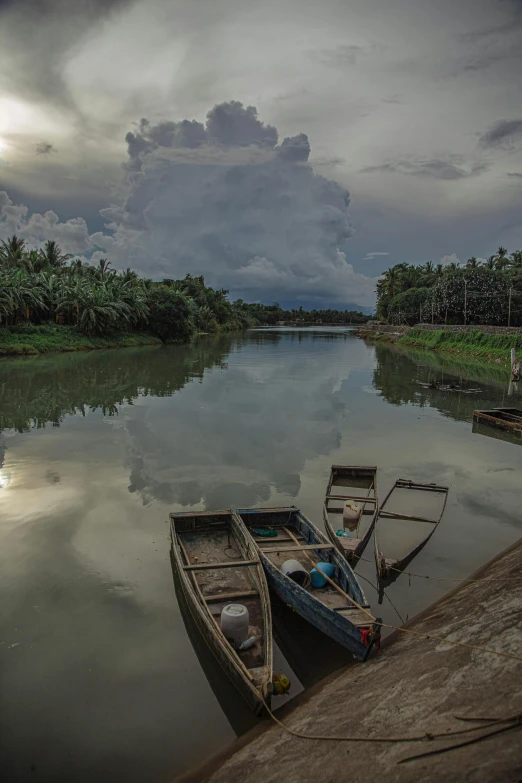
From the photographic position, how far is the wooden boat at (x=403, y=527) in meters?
9.05

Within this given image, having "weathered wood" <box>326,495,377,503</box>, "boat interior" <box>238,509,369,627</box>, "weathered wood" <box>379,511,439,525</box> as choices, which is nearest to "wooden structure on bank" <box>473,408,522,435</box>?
"weathered wood" <box>379,511,439,525</box>

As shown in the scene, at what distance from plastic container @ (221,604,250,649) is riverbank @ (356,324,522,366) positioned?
4665 centimetres

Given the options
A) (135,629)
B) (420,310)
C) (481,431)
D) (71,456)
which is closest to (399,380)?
(481,431)

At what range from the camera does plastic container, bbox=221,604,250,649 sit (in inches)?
257

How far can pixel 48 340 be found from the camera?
49.2m

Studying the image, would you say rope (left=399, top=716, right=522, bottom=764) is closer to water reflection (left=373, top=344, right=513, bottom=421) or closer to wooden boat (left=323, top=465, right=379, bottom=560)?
wooden boat (left=323, top=465, right=379, bottom=560)

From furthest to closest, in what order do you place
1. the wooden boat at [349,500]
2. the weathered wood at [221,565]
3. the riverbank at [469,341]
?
1. the riverbank at [469,341]
2. the wooden boat at [349,500]
3. the weathered wood at [221,565]

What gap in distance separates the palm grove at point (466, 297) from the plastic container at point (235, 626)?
50.8m

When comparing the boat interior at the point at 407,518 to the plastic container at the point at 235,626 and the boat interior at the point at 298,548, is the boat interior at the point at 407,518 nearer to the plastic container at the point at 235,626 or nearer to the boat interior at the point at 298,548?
the boat interior at the point at 298,548

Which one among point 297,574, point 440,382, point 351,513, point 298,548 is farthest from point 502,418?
point 297,574

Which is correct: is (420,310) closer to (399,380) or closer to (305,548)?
(399,380)

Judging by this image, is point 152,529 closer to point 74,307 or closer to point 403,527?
point 403,527

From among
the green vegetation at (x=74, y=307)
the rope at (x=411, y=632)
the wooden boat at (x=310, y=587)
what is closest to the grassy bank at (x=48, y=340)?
the green vegetation at (x=74, y=307)

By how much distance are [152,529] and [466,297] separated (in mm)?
61625
